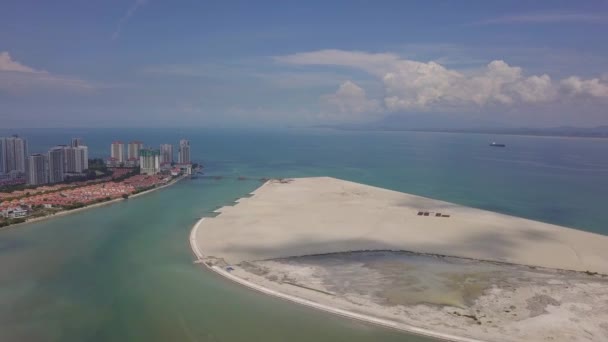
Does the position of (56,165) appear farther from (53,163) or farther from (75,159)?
(75,159)

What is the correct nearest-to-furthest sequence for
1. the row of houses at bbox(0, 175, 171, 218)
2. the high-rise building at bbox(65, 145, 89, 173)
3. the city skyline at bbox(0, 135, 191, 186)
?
the row of houses at bbox(0, 175, 171, 218), the city skyline at bbox(0, 135, 191, 186), the high-rise building at bbox(65, 145, 89, 173)

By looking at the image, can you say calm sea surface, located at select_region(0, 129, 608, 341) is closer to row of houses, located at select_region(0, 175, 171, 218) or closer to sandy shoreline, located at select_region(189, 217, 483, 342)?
sandy shoreline, located at select_region(189, 217, 483, 342)

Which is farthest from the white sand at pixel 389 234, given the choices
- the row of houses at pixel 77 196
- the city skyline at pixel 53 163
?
the city skyline at pixel 53 163

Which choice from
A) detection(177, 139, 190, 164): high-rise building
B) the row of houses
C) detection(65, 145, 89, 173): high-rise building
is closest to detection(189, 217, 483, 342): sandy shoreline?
the row of houses

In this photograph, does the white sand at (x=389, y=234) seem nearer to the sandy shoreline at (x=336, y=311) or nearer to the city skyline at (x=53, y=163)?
the sandy shoreline at (x=336, y=311)

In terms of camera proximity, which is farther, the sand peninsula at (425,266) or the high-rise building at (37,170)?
the high-rise building at (37,170)
